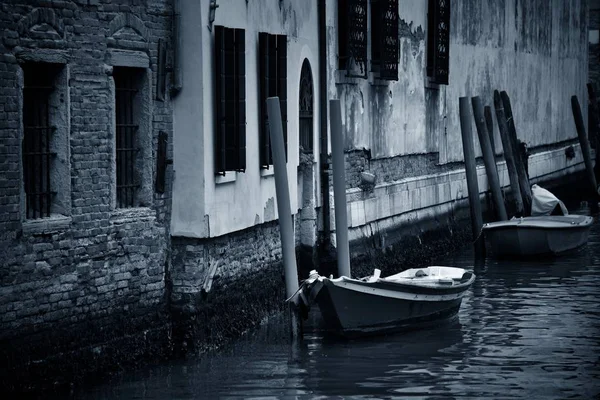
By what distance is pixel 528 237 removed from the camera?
792 inches

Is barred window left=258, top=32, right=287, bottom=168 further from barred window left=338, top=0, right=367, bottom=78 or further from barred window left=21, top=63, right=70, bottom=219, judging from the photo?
barred window left=21, top=63, right=70, bottom=219

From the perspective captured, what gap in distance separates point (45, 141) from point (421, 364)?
3665mm

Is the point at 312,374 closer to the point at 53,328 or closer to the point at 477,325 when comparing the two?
the point at 53,328

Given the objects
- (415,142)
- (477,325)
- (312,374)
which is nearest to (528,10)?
(415,142)

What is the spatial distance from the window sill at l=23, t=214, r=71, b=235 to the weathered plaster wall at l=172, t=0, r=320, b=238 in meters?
1.78

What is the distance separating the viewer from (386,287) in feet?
43.4

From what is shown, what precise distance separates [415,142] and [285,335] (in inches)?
309

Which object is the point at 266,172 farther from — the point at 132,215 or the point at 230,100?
the point at 132,215

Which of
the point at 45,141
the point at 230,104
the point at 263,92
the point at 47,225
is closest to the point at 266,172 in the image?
the point at 263,92

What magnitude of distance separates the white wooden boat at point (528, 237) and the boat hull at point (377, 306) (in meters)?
6.09

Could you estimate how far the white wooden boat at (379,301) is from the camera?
41.9 ft

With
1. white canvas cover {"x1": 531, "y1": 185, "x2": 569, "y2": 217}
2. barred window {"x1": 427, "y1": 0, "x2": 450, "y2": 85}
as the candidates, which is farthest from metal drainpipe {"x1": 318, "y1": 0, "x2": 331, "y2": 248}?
white canvas cover {"x1": 531, "y1": 185, "x2": 569, "y2": 217}

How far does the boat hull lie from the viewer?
12.9 m

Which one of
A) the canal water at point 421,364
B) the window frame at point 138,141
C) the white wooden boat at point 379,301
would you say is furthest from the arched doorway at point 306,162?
the window frame at point 138,141
